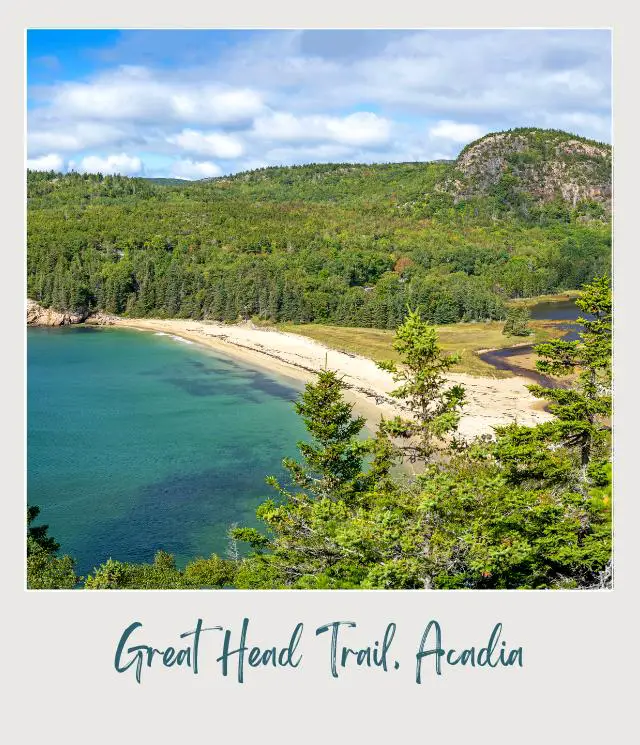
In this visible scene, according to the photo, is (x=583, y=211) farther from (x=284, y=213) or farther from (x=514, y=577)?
(x=514, y=577)

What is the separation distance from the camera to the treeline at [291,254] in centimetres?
7694

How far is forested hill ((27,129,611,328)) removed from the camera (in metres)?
77.7

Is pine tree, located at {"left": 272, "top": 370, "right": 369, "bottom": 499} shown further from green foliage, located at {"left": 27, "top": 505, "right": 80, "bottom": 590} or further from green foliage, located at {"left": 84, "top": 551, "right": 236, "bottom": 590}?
green foliage, located at {"left": 27, "top": 505, "right": 80, "bottom": 590}

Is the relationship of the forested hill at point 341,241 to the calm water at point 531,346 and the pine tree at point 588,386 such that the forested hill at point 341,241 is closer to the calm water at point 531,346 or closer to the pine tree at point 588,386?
the calm water at point 531,346

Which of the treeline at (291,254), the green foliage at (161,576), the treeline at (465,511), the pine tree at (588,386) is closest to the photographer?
the treeline at (465,511)

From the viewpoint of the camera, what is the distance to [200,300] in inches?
3140

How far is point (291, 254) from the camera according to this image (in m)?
92.7

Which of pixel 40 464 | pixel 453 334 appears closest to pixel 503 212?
pixel 453 334

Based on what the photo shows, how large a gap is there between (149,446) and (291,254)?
193ft

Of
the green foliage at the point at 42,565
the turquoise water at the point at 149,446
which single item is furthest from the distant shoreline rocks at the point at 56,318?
the green foliage at the point at 42,565

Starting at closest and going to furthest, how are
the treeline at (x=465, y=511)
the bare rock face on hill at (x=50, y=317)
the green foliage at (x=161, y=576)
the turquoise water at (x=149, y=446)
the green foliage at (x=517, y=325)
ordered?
1. the treeline at (x=465, y=511)
2. the green foliage at (x=161, y=576)
3. the turquoise water at (x=149, y=446)
4. the green foliage at (x=517, y=325)
5. the bare rock face on hill at (x=50, y=317)

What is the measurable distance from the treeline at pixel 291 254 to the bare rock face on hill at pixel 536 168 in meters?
5.33

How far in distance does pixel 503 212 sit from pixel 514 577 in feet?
428

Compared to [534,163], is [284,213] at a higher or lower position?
lower
